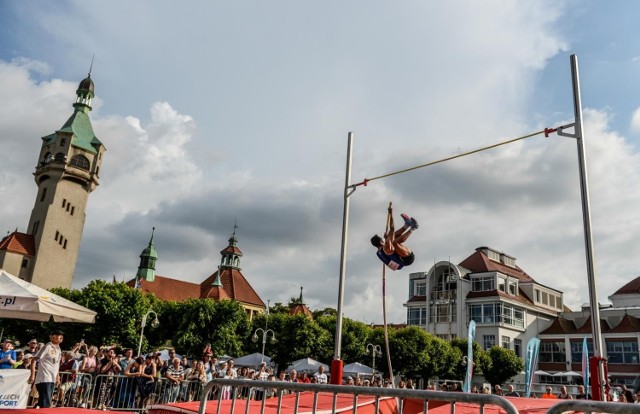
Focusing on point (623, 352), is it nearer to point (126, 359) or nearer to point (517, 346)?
point (517, 346)

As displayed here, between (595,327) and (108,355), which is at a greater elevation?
(595,327)

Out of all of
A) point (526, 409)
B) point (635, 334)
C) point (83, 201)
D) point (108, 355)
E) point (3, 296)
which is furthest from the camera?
point (83, 201)

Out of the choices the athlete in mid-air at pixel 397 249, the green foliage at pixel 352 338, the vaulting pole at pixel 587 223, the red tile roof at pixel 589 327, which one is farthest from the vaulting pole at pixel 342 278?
the red tile roof at pixel 589 327

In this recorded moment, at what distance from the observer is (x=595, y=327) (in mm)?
6871

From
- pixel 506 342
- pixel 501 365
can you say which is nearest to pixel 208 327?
pixel 501 365

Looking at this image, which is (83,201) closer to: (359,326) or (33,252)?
(33,252)

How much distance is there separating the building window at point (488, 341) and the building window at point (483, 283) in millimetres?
5358

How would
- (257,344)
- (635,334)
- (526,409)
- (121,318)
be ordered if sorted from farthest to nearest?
(635,334)
(257,344)
(121,318)
(526,409)

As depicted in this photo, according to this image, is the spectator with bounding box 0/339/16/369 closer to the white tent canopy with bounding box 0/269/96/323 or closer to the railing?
the white tent canopy with bounding box 0/269/96/323

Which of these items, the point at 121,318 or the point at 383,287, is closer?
the point at 383,287

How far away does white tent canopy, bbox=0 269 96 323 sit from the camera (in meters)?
10.1

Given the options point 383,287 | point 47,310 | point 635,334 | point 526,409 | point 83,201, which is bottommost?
point 526,409

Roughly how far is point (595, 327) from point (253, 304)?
7690 centimetres

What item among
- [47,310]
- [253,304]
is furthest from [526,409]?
[253,304]
